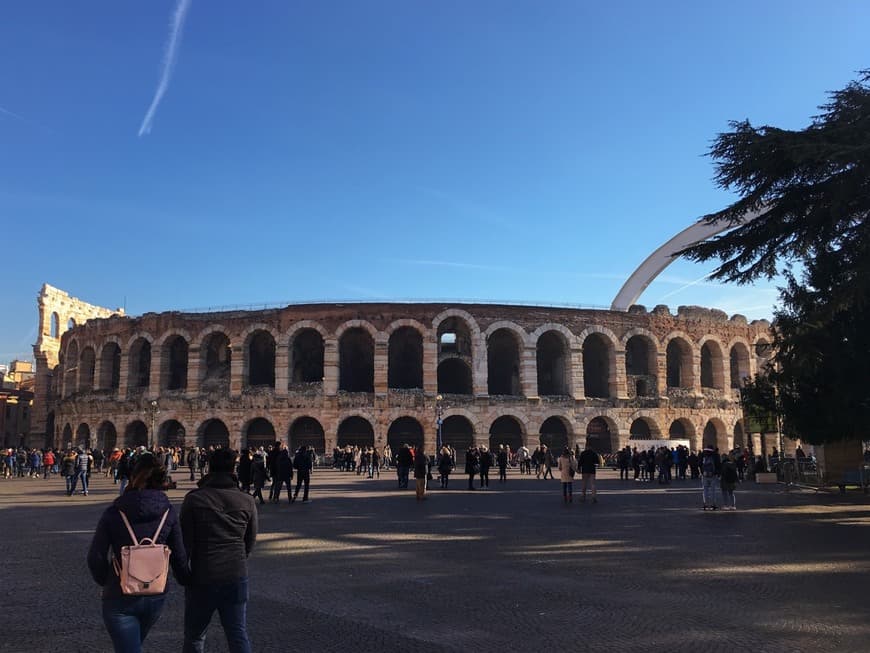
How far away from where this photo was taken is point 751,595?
6.60m

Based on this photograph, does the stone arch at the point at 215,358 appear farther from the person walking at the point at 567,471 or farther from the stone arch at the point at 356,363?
the person walking at the point at 567,471

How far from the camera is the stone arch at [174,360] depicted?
37.4 m

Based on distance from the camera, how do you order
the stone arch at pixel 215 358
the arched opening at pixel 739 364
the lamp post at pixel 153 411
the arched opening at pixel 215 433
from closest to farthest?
the lamp post at pixel 153 411
the arched opening at pixel 215 433
the stone arch at pixel 215 358
the arched opening at pixel 739 364

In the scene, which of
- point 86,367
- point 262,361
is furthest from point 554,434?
point 86,367

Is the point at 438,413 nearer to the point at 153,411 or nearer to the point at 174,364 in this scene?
the point at 153,411

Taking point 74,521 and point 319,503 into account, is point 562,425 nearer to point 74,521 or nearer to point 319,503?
point 319,503

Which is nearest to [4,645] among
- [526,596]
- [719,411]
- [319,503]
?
[526,596]

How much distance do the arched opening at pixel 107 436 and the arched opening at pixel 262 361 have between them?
8.14m

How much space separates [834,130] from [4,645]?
15.6m

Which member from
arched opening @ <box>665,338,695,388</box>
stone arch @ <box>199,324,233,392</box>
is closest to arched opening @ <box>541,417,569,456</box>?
arched opening @ <box>665,338,695,388</box>

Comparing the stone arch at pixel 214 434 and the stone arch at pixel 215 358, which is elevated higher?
the stone arch at pixel 215 358

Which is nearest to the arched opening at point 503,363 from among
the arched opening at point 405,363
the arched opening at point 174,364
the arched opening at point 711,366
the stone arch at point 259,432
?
the arched opening at point 405,363

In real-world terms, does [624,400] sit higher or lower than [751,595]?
higher

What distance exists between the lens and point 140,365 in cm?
4059
